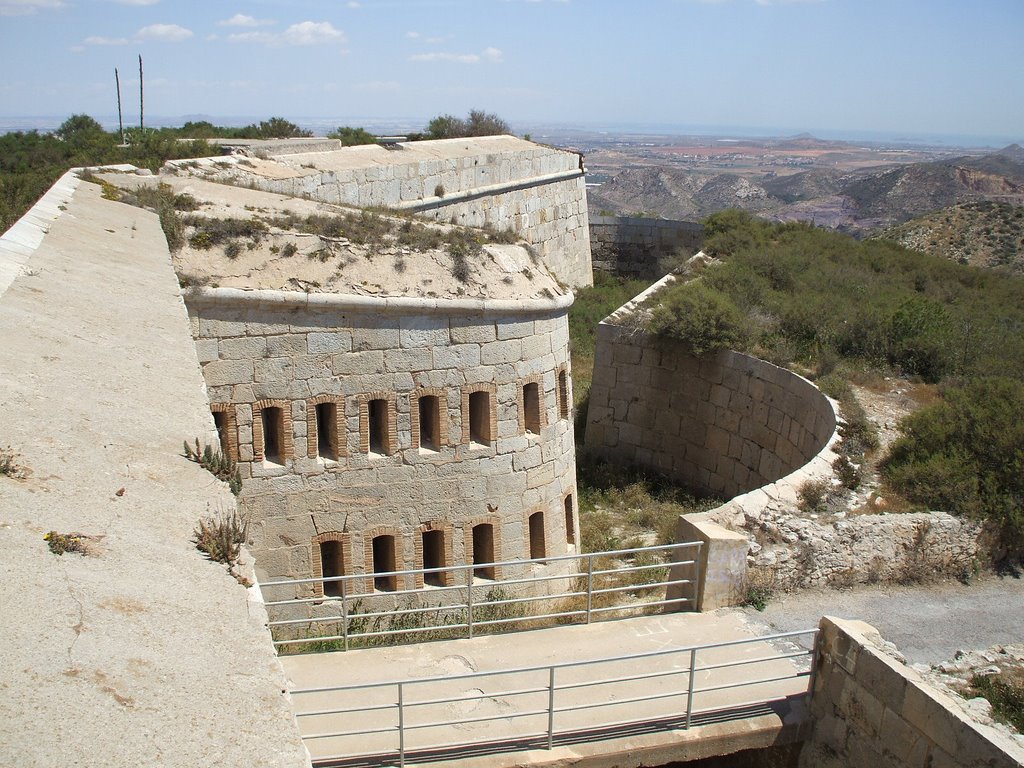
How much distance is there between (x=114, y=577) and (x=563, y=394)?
9.77 m

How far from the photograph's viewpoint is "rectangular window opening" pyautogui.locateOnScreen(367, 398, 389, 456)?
11404 mm

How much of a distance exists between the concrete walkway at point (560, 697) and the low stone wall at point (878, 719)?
328 mm

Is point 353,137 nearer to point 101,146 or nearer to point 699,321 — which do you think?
point 101,146

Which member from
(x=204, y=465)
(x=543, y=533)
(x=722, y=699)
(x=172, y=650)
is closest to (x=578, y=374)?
(x=543, y=533)

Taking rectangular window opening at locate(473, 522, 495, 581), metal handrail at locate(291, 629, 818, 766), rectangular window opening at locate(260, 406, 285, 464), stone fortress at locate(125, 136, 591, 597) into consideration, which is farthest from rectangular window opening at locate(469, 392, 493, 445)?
metal handrail at locate(291, 629, 818, 766)

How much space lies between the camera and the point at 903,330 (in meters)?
15.4

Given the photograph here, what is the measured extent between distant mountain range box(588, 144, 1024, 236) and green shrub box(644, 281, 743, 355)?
103 ft

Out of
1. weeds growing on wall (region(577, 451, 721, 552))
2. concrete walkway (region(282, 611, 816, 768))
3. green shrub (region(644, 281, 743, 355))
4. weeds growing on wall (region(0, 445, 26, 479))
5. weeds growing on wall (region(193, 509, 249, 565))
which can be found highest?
weeds growing on wall (region(0, 445, 26, 479))

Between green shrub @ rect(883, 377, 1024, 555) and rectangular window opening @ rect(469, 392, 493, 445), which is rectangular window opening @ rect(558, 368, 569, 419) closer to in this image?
rectangular window opening @ rect(469, 392, 493, 445)

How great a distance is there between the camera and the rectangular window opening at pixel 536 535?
12.8m

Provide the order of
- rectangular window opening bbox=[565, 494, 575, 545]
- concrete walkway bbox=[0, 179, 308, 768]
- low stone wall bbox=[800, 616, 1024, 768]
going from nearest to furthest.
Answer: concrete walkway bbox=[0, 179, 308, 768]
low stone wall bbox=[800, 616, 1024, 768]
rectangular window opening bbox=[565, 494, 575, 545]

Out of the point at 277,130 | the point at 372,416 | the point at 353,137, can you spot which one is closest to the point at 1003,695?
the point at 372,416

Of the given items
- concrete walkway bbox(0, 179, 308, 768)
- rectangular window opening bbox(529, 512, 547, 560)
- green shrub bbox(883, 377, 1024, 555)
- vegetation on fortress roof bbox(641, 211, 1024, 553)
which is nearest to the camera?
concrete walkway bbox(0, 179, 308, 768)

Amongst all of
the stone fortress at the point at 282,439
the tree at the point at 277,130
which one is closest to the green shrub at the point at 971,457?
the stone fortress at the point at 282,439
